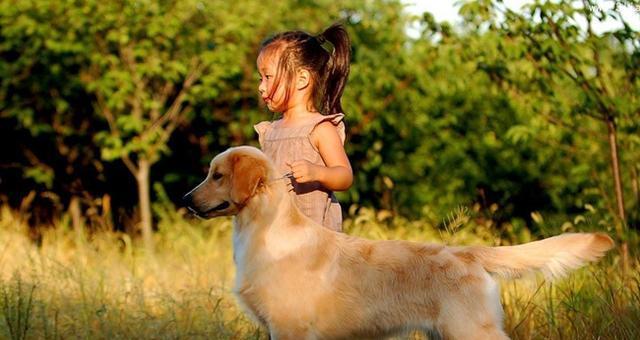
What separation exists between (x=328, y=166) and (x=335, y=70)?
0.61 metres

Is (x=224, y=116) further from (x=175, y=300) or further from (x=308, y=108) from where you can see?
(x=308, y=108)

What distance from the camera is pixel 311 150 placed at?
14.5ft

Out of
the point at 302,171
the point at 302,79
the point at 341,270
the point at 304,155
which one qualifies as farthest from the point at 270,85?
the point at 341,270

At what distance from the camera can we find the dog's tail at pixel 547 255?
3941 millimetres

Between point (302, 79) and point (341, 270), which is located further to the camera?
point (302, 79)

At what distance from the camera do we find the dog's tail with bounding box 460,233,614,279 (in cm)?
394

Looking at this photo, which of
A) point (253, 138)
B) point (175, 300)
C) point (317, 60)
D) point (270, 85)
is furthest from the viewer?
point (253, 138)

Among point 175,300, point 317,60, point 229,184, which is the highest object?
point 317,60

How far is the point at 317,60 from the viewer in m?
4.64

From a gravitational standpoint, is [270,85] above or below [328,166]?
above

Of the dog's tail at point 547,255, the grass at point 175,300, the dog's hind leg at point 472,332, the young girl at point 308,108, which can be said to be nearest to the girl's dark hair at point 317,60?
the young girl at point 308,108

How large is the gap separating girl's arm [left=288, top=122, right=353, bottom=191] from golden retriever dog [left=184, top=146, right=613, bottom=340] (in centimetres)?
12

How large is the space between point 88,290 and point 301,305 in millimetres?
2873

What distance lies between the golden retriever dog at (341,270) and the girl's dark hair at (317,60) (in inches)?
30.4
